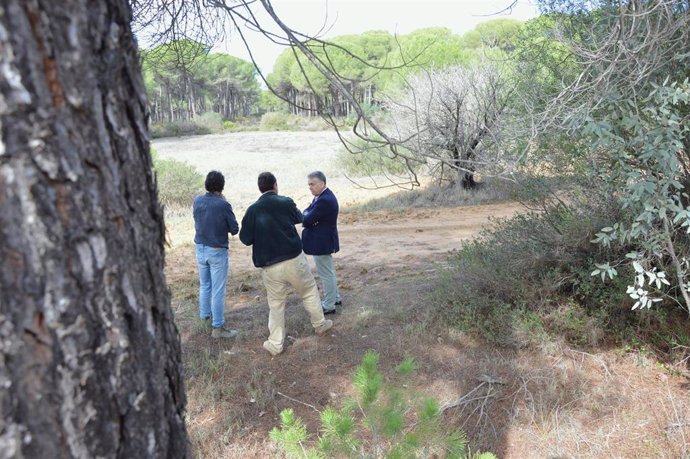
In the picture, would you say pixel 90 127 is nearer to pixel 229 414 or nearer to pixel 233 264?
pixel 229 414

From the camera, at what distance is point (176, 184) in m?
17.2

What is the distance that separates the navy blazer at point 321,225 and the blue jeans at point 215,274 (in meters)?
0.90

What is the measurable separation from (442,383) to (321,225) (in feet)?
6.80

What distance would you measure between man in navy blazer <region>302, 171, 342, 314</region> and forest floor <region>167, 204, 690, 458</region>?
0.68m

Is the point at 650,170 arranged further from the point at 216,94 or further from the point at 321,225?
the point at 216,94

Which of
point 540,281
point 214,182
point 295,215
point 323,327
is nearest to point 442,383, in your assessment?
point 323,327

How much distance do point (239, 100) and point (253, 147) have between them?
4627 centimetres

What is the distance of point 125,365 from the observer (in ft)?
3.68

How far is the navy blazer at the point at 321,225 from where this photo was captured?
18.7 feet

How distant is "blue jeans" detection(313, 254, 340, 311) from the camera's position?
606 cm

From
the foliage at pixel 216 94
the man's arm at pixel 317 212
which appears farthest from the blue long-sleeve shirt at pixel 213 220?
the foliage at pixel 216 94

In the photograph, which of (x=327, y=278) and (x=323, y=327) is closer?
(x=323, y=327)

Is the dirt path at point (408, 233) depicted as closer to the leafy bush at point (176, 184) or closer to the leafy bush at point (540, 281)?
the leafy bush at point (540, 281)

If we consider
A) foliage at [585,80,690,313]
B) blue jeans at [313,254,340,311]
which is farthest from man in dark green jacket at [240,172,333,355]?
foliage at [585,80,690,313]
